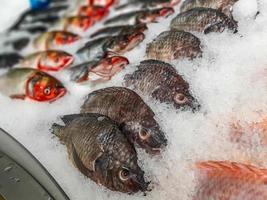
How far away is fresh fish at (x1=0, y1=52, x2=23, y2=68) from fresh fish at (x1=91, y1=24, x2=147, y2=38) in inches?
24.6

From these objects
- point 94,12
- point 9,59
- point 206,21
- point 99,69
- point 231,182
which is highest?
point 206,21

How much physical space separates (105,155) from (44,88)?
3.73 feet

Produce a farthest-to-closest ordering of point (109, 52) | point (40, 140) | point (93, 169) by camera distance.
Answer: point (109, 52)
point (40, 140)
point (93, 169)

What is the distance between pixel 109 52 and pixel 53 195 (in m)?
1.86

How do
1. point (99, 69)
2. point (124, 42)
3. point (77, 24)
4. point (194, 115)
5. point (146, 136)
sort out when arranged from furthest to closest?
point (77, 24) < point (124, 42) < point (99, 69) < point (194, 115) < point (146, 136)

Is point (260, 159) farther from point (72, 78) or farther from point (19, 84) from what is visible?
point (19, 84)

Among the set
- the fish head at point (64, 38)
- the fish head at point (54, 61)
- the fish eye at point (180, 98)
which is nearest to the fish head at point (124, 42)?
the fish head at point (54, 61)

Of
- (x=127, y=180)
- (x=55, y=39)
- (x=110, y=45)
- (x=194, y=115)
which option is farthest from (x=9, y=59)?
(x=127, y=180)

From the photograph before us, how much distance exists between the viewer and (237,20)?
301 centimetres

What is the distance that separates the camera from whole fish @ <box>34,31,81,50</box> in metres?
4.00

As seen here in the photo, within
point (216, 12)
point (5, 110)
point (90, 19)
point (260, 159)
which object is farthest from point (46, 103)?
point (90, 19)

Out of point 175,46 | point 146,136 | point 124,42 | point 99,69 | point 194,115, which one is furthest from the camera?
point 124,42

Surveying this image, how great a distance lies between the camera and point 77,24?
4.24 m

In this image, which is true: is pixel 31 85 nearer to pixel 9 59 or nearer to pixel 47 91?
pixel 47 91
